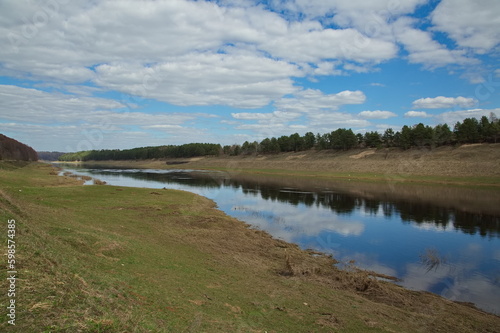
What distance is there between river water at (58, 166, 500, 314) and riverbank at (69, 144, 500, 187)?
62.9 feet

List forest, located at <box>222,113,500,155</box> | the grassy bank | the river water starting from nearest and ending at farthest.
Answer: the grassy bank
the river water
forest, located at <box>222,113,500,155</box>

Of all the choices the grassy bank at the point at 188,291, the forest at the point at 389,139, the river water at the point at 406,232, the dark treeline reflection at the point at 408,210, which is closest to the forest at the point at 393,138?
the forest at the point at 389,139

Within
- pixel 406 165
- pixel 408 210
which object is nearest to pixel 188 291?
pixel 408 210

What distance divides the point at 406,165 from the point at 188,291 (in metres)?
87.5

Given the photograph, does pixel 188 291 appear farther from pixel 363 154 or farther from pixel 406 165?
pixel 363 154

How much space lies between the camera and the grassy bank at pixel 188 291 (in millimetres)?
6934

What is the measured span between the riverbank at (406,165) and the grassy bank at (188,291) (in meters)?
60.9

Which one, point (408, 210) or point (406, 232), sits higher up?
point (406, 232)

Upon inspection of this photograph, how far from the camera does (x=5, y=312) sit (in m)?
5.80

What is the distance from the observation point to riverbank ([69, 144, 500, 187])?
6912cm

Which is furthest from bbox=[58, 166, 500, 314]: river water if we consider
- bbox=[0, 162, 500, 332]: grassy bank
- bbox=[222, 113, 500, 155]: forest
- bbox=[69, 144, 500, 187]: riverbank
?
bbox=[222, 113, 500, 155]: forest

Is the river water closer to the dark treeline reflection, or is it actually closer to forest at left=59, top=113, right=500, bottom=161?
the dark treeline reflection

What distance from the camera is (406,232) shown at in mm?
28281

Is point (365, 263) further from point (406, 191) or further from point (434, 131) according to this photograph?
point (434, 131)
